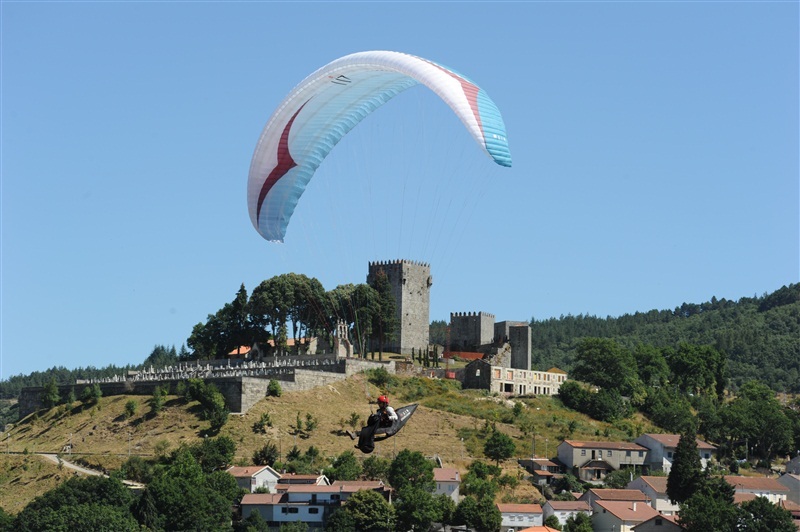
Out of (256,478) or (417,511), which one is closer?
(417,511)

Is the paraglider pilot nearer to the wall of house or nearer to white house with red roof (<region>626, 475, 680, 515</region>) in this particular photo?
white house with red roof (<region>626, 475, 680, 515</region>)

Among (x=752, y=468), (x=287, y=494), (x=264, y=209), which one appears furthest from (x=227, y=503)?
(x=752, y=468)

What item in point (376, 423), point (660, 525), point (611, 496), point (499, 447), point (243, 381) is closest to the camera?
point (376, 423)

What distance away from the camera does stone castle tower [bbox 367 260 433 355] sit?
359ft

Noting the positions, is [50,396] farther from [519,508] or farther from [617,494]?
[617,494]

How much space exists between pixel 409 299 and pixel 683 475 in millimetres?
36121

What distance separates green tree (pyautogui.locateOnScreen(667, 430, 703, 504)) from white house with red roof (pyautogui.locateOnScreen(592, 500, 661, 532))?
9.61 ft

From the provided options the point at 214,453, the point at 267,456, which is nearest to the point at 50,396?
the point at 214,453

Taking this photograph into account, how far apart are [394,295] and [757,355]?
8191cm

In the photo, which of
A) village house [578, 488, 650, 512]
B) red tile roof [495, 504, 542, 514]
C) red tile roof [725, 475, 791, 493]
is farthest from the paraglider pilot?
red tile roof [725, 475, 791, 493]

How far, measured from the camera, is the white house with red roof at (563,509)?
76.5 m

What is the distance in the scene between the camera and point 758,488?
85062 mm

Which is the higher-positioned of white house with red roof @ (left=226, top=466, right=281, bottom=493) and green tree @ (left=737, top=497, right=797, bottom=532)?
white house with red roof @ (left=226, top=466, right=281, bottom=493)

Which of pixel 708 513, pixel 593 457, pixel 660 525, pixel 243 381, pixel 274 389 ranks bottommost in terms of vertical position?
pixel 660 525
